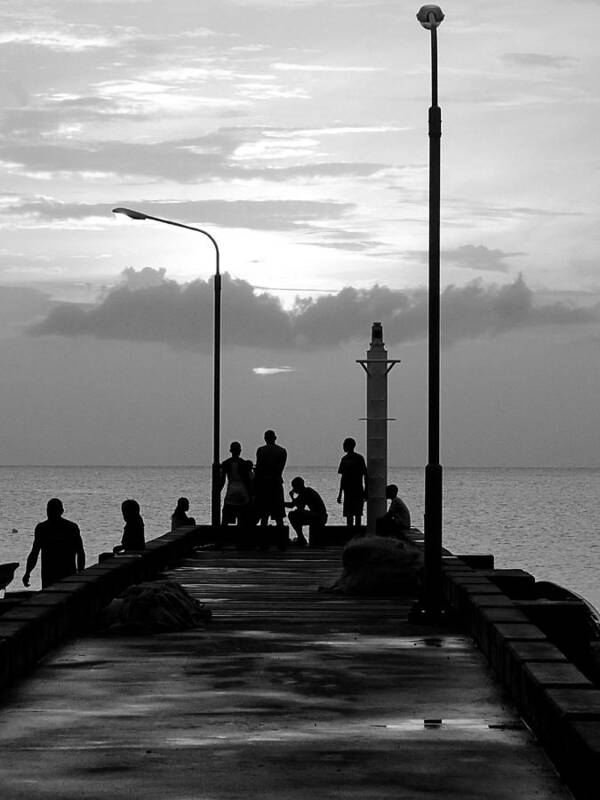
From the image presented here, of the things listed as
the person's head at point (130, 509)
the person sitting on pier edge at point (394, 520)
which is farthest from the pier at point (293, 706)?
the person sitting on pier edge at point (394, 520)

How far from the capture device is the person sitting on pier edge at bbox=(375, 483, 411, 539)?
28.3m

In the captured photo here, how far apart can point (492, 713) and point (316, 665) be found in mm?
2868

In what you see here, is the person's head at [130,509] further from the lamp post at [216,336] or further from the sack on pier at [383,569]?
the lamp post at [216,336]

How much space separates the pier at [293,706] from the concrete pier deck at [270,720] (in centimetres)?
2

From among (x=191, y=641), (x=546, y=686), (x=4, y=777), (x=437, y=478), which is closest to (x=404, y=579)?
(x=437, y=478)

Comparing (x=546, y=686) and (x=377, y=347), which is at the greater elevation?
(x=377, y=347)

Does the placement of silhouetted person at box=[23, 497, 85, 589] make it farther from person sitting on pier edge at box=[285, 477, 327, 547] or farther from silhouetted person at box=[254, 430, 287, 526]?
person sitting on pier edge at box=[285, 477, 327, 547]

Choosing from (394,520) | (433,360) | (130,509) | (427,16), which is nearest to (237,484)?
(394,520)

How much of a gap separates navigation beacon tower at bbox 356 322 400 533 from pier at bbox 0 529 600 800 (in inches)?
583

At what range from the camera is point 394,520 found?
95.6 ft

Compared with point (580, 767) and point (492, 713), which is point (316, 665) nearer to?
point (492, 713)

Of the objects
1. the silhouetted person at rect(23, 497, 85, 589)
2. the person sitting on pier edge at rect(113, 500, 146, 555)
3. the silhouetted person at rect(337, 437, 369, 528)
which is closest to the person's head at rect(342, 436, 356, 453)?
the silhouetted person at rect(337, 437, 369, 528)

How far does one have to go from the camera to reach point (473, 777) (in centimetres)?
992

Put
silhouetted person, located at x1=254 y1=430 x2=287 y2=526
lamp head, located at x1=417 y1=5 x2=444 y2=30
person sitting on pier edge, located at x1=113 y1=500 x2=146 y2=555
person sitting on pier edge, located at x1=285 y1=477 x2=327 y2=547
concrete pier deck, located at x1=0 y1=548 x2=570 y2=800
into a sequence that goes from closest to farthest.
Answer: concrete pier deck, located at x1=0 y1=548 x2=570 y2=800 < lamp head, located at x1=417 y1=5 x2=444 y2=30 < person sitting on pier edge, located at x1=113 y1=500 x2=146 y2=555 < silhouetted person, located at x1=254 y1=430 x2=287 y2=526 < person sitting on pier edge, located at x1=285 y1=477 x2=327 y2=547
